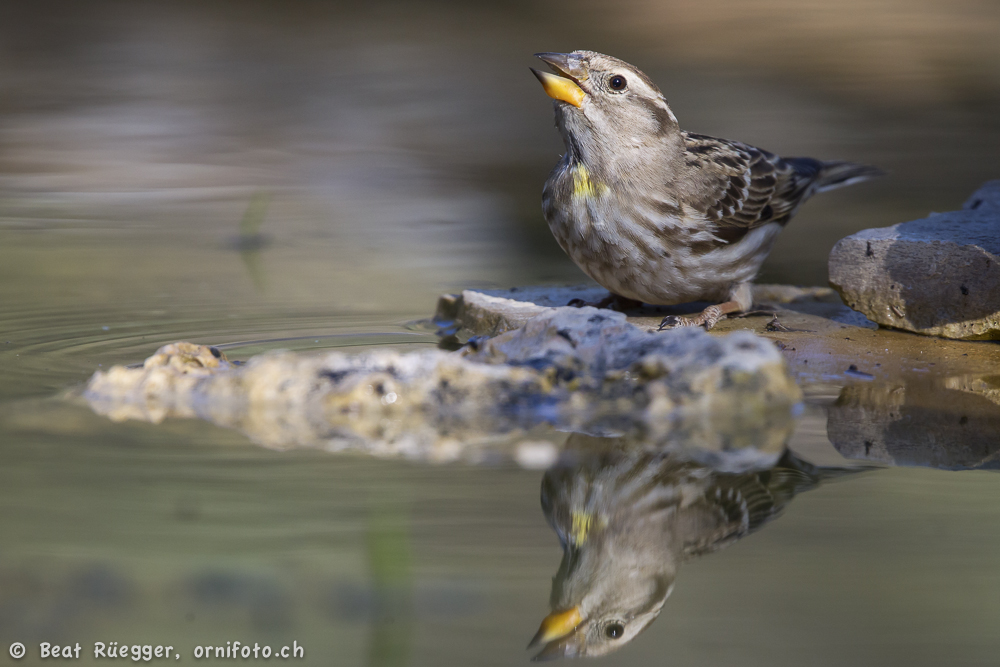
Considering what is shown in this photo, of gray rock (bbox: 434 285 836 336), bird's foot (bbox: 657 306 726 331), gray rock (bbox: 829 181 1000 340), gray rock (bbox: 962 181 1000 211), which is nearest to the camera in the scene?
gray rock (bbox: 829 181 1000 340)

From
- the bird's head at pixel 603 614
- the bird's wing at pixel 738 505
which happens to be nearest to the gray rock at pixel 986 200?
the bird's wing at pixel 738 505

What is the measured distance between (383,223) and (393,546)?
5250 mm

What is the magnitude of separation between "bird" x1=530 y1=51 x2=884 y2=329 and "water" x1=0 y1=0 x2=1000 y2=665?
920mm

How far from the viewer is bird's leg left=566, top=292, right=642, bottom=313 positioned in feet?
17.4

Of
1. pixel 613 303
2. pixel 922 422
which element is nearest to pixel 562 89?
pixel 613 303

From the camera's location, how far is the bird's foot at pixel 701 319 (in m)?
4.85

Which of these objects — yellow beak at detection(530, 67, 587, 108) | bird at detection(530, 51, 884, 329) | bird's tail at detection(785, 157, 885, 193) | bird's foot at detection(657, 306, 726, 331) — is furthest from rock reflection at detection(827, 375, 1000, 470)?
bird's tail at detection(785, 157, 885, 193)

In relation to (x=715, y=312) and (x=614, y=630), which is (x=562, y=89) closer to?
(x=715, y=312)

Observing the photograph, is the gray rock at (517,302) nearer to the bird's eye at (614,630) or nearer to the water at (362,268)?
the water at (362,268)

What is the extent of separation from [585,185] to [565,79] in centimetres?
43

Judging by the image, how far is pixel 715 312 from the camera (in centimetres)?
496

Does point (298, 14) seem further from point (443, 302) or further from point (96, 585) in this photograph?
point (96, 585)

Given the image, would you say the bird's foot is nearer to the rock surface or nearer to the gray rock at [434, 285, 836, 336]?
the gray rock at [434, 285, 836, 336]

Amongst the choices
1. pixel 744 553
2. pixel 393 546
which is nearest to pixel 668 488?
pixel 744 553
